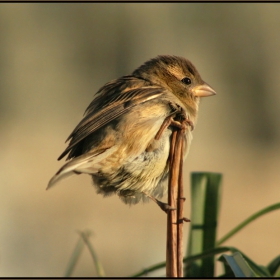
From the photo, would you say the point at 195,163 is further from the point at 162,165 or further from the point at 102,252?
the point at 162,165

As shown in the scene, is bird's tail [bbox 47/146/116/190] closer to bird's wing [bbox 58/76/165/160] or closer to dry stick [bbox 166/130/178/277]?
bird's wing [bbox 58/76/165/160]

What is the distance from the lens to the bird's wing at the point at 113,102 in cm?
272

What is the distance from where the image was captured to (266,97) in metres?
10.5

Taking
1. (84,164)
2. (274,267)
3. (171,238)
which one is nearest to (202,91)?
(84,164)

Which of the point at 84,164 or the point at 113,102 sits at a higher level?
the point at 113,102

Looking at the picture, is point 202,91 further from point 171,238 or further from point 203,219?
point 171,238

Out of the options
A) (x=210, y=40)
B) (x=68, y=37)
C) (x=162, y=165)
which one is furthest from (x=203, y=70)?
(x=162, y=165)

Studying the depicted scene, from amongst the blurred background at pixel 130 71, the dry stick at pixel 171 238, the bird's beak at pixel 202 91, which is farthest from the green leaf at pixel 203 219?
the blurred background at pixel 130 71

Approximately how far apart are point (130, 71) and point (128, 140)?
7.52 meters

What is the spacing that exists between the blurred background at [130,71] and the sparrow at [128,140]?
20.8ft

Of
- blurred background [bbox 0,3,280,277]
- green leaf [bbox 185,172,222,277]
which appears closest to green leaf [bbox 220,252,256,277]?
green leaf [bbox 185,172,222,277]

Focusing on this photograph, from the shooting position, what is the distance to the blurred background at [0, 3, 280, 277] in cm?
985

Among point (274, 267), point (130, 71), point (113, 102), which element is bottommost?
point (274, 267)

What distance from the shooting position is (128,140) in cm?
279
